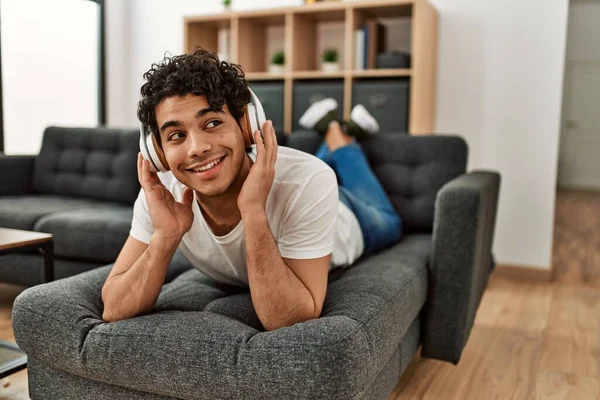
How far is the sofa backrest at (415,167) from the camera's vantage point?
243 centimetres

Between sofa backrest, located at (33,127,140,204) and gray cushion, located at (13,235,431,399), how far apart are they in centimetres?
172

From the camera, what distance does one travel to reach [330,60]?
3545mm

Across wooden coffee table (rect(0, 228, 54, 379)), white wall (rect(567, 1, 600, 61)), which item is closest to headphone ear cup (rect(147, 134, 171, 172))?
wooden coffee table (rect(0, 228, 54, 379))

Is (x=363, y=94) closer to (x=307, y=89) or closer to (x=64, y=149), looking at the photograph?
(x=307, y=89)

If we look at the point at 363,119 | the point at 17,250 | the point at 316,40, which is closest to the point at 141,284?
the point at 17,250

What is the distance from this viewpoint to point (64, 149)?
3.43 m

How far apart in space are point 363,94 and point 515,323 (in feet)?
4.91

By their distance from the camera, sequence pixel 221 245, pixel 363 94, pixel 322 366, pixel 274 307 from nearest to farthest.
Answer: pixel 322 366 < pixel 274 307 < pixel 221 245 < pixel 363 94

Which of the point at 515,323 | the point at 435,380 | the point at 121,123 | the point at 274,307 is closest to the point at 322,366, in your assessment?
the point at 274,307

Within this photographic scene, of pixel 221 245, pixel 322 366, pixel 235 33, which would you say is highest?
pixel 235 33

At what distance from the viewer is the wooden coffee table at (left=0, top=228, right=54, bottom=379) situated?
1.75 meters

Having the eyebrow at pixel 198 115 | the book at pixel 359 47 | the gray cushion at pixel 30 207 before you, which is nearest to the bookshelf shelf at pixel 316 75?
the book at pixel 359 47

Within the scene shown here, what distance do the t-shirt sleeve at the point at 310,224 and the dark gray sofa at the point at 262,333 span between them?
0.51 ft

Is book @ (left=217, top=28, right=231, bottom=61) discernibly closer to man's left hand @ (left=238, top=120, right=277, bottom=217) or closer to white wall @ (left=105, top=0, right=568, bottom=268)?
white wall @ (left=105, top=0, right=568, bottom=268)
